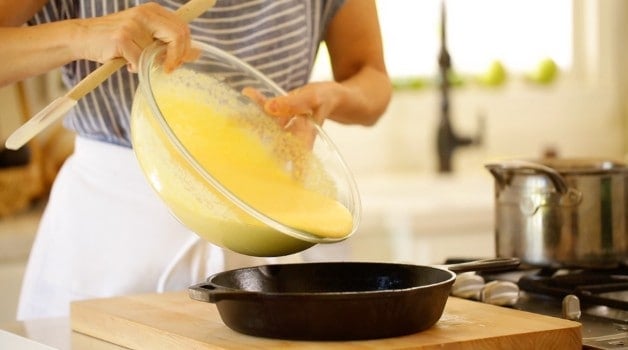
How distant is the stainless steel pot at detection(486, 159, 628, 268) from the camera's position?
1.42 m

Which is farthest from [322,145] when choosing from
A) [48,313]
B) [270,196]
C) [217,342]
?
[48,313]

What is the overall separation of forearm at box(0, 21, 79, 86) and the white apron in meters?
0.22

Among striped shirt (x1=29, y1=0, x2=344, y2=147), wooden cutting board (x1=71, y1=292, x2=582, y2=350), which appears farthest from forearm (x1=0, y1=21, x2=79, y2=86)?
wooden cutting board (x1=71, y1=292, x2=582, y2=350)

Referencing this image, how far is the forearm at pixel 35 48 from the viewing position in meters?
1.25

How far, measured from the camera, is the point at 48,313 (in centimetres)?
151

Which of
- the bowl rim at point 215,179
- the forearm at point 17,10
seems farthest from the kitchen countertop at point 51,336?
the forearm at point 17,10

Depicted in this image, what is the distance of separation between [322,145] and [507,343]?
343 millimetres

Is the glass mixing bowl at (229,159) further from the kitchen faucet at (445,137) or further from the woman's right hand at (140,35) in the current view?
the kitchen faucet at (445,137)

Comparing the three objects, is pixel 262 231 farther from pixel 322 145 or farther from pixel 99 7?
pixel 99 7

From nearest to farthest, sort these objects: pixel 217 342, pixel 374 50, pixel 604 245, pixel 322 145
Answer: pixel 217 342
pixel 322 145
pixel 604 245
pixel 374 50

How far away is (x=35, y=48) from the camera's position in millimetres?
1272

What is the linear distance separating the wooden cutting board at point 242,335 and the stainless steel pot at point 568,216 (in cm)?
24

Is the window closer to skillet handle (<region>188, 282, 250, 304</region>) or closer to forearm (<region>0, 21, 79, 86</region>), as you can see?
forearm (<region>0, 21, 79, 86</region>)

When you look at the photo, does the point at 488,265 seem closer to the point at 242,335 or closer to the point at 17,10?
the point at 242,335
